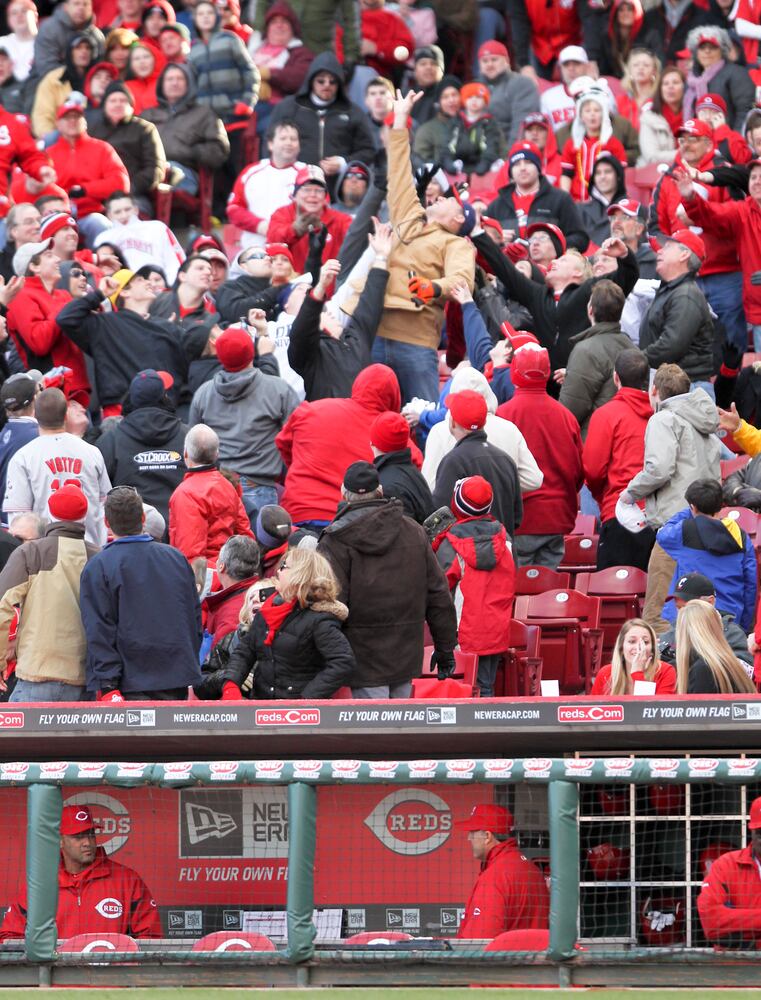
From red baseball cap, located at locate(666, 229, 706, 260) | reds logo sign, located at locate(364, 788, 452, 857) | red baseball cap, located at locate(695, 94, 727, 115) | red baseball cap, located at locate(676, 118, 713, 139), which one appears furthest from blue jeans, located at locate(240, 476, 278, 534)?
red baseball cap, located at locate(695, 94, 727, 115)

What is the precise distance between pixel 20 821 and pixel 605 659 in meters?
4.09

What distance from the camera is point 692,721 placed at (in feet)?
26.3

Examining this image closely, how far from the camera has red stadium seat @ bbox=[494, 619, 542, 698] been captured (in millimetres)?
10688

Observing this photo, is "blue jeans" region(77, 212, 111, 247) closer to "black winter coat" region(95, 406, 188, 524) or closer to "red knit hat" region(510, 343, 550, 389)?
"black winter coat" region(95, 406, 188, 524)

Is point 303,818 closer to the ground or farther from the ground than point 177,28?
closer to the ground

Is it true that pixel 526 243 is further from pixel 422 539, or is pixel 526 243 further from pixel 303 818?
pixel 303 818

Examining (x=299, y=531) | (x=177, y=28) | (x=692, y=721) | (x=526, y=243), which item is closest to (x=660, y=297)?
(x=526, y=243)

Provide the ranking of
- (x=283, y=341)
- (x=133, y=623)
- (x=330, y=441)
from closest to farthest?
1. (x=133, y=623)
2. (x=330, y=441)
3. (x=283, y=341)

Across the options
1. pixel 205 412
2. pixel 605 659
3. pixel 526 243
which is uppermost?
pixel 526 243

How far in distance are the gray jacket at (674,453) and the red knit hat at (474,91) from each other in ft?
27.1

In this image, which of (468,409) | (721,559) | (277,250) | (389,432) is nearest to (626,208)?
(277,250)

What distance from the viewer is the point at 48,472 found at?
10953 mm

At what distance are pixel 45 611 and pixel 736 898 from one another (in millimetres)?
3449

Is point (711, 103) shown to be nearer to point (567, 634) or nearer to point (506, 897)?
point (567, 634)
